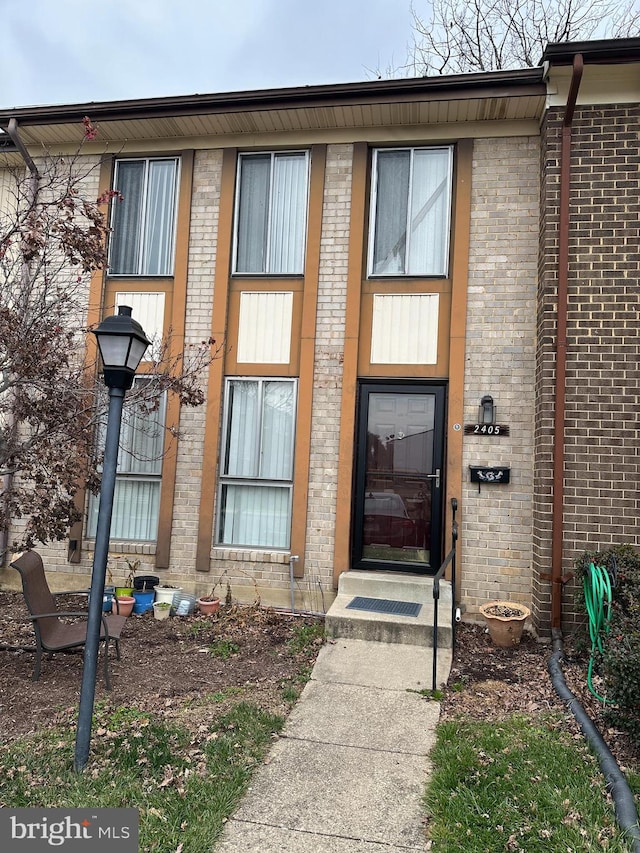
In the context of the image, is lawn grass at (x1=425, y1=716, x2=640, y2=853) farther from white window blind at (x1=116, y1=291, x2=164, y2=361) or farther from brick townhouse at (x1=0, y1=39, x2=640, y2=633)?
white window blind at (x1=116, y1=291, x2=164, y2=361)

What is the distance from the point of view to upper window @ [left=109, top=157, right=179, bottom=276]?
7.54 meters

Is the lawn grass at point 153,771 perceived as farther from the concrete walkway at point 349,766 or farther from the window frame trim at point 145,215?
the window frame trim at point 145,215

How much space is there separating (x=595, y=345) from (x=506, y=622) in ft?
9.45

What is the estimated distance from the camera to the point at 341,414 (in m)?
6.81

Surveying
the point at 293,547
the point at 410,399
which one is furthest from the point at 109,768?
the point at 410,399

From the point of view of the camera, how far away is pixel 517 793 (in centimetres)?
318

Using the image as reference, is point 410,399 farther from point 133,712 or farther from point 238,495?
point 133,712

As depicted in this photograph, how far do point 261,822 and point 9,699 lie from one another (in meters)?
2.39

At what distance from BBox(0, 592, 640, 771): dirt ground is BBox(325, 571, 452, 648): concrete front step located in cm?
30

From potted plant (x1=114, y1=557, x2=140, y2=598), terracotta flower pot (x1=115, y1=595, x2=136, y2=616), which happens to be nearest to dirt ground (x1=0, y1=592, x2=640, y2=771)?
terracotta flower pot (x1=115, y1=595, x2=136, y2=616)

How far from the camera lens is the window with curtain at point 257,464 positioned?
23.0 ft

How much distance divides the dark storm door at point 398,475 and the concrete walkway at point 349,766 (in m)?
1.65

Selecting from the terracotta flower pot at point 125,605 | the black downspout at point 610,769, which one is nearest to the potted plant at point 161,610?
the terracotta flower pot at point 125,605

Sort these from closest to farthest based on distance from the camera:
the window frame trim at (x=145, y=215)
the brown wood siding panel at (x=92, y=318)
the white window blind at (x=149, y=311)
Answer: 1. the brown wood siding panel at (x=92, y=318)
2. the white window blind at (x=149, y=311)
3. the window frame trim at (x=145, y=215)
